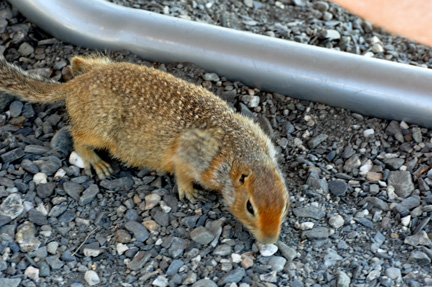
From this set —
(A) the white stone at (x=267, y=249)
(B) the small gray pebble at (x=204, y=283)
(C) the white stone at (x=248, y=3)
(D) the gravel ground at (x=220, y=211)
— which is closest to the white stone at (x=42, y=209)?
(D) the gravel ground at (x=220, y=211)

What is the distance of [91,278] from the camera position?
3678mm

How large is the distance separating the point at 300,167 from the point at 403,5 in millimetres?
2338

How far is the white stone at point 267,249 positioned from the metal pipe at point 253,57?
154 cm

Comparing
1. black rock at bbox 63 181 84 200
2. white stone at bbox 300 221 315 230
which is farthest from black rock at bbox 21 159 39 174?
white stone at bbox 300 221 315 230

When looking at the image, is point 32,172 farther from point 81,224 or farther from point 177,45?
point 177,45

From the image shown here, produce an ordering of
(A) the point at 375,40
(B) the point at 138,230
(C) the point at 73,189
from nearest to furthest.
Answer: (B) the point at 138,230
(C) the point at 73,189
(A) the point at 375,40

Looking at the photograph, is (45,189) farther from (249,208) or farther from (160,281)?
(249,208)

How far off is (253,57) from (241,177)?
1.47 metres

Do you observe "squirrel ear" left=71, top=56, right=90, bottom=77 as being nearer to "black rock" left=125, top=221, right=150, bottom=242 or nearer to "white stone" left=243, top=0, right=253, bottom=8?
"black rock" left=125, top=221, right=150, bottom=242

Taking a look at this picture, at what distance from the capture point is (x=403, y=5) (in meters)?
5.82

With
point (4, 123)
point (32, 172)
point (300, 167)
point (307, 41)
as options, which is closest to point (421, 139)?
point (300, 167)

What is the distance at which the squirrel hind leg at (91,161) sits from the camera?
441cm

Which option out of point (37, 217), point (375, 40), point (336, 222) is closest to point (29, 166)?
point (37, 217)

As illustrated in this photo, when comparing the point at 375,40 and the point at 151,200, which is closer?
the point at 151,200
